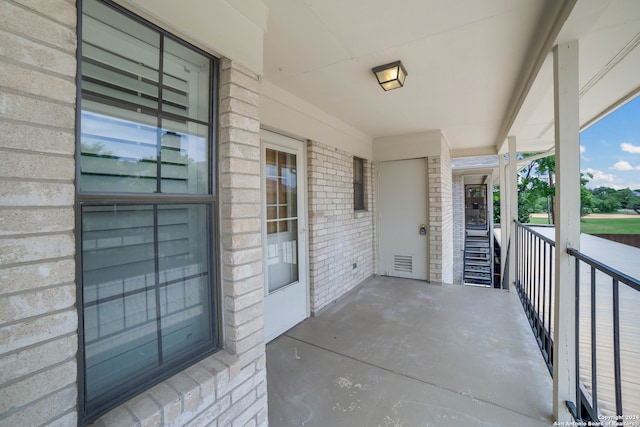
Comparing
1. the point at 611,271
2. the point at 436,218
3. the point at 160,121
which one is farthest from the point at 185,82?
the point at 436,218

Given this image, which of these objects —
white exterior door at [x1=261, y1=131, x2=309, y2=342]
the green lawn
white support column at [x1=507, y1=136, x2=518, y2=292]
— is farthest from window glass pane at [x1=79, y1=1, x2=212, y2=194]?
the green lawn

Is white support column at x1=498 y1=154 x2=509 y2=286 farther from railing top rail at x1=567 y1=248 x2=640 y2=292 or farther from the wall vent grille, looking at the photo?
railing top rail at x1=567 y1=248 x2=640 y2=292

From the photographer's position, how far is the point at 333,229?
387 cm

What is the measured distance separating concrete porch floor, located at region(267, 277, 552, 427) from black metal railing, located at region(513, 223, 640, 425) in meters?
0.23

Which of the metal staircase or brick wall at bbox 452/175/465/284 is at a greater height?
brick wall at bbox 452/175/465/284

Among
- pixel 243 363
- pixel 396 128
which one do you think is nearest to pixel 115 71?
pixel 243 363

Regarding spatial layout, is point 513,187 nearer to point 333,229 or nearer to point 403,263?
point 403,263

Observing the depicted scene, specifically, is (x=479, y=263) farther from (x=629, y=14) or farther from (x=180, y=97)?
(x=180, y=97)

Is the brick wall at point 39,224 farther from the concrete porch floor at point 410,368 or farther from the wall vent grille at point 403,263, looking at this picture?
the wall vent grille at point 403,263

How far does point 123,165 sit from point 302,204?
7.45 feet

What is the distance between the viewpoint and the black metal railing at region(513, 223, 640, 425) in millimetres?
1307

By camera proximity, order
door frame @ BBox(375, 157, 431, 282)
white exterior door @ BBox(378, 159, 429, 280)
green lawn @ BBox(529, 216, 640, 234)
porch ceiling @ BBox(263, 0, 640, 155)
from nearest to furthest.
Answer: porch ceiling @ BBox(263, 0, 640, 155)
green lawn @ BBox(529, 216, 640, 234)
door frame @ BBox(375, 157, 431, 282)
white exterior door @ BBox(378, 159, 429, 280)

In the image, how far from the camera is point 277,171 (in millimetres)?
3072

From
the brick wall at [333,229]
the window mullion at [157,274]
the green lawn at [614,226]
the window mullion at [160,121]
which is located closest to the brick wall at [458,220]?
the green lawn at [614,226]
